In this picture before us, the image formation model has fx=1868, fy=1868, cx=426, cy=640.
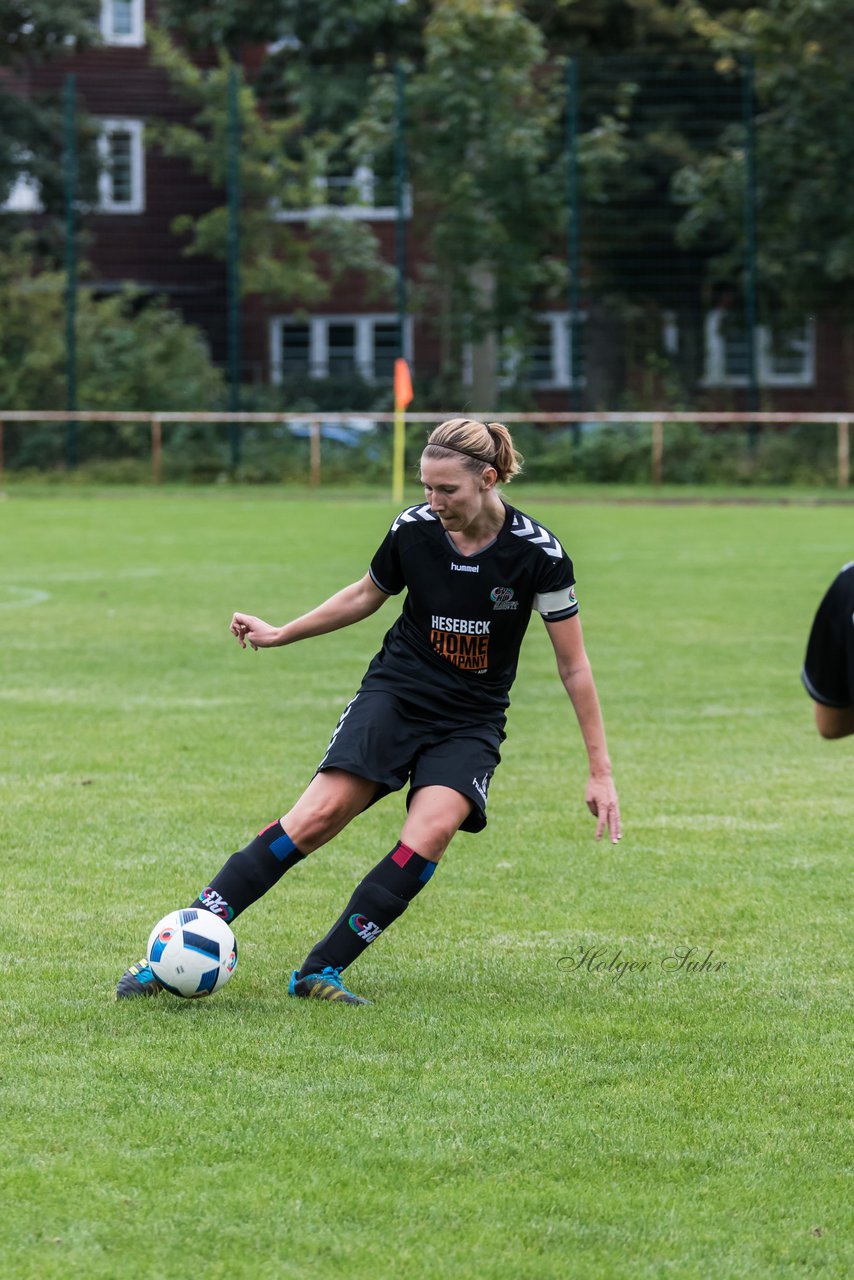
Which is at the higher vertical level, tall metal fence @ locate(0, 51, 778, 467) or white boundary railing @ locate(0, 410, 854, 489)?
tall metal fence @ locate(0, 51, 778, 467)

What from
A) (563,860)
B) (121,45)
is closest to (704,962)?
(563,860)

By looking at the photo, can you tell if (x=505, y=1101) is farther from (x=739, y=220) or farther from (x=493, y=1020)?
(x=739, y=220)

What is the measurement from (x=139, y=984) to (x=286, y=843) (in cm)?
56

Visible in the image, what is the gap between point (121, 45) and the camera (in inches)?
1756

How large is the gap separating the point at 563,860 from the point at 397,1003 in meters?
1.93

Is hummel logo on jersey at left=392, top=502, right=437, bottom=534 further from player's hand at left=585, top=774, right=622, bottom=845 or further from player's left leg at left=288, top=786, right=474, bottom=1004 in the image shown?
player's hand at left=585, top=774, right=622, bottom=845

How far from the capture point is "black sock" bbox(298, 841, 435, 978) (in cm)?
521

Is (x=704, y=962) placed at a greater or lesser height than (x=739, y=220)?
lesser

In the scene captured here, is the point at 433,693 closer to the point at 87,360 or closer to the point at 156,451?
the point at 156,451

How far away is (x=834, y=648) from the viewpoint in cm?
351

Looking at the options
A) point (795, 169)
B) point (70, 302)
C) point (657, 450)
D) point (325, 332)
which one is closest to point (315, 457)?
point (657, 450)

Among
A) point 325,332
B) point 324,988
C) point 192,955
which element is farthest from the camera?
point 325,332

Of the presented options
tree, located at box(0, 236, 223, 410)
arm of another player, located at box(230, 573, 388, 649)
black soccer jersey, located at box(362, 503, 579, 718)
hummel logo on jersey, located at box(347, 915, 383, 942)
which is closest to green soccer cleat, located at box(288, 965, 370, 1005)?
hummel logo on jersey, located at box(347, 915, 383, 942)

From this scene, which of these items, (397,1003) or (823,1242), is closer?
(823,1242)
